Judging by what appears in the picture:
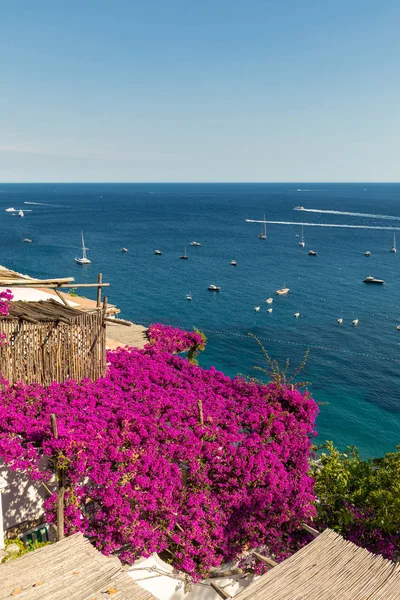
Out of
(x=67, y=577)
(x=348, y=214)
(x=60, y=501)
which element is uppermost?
(x=348, y=214)

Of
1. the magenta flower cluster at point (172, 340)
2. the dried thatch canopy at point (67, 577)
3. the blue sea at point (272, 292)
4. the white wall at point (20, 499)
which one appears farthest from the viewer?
the blue sea at point (272, 292)

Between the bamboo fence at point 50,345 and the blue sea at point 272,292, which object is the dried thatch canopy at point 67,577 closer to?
the bamboo fence at point 50,345

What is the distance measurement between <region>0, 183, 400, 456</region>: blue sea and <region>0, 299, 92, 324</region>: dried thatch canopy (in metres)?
20.8

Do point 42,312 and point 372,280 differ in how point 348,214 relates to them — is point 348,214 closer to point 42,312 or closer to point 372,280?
point 372,280

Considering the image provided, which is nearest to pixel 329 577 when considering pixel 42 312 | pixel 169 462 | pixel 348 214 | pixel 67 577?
pixel 169 462

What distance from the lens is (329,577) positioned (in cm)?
701

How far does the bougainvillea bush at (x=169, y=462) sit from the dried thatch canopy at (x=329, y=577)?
206 centimetres

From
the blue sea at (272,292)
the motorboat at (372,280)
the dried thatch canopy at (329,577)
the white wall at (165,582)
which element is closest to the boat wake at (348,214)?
the blue sea at (272,292)

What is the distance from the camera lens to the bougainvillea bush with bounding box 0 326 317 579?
829cm

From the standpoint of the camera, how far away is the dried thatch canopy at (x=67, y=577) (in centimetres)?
617

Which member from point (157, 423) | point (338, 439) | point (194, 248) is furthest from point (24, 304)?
point (194, 248)

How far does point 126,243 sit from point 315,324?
6346cm

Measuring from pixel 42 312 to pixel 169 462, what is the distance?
503cm

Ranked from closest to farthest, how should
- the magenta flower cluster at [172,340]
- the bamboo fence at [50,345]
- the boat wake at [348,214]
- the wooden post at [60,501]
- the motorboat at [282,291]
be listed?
the wooden post at [60,501], the bamboo fence at [50,345], the magenta flower cluster at [172,340], the motorboat at [282,291], the boat wake at [348,214]
